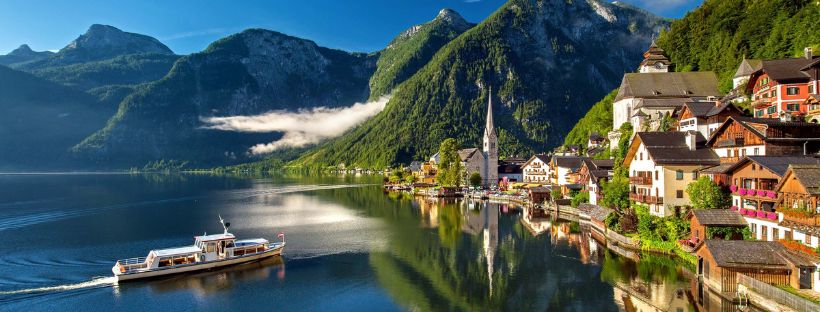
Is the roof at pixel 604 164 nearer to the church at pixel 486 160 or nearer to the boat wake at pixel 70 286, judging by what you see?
the church at pixel 486 160

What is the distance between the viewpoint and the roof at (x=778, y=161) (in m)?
37.9

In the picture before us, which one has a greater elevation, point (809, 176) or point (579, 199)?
point (809, 176)

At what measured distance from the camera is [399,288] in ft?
139

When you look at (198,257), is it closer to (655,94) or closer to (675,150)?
(675,150)

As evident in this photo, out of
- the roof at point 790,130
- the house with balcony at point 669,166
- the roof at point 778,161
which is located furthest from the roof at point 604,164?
the roof at point 778,161

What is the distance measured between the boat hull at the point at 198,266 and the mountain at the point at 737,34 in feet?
268

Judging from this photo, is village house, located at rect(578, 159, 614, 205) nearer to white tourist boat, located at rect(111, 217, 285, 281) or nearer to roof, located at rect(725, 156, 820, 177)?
roof, located at rect(725, 156, 820, 177)

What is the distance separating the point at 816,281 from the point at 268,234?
192ft

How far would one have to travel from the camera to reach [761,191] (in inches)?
1524

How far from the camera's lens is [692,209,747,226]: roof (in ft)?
136

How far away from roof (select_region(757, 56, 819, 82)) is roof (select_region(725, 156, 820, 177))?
2438 centimetres

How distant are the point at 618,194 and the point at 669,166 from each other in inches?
456

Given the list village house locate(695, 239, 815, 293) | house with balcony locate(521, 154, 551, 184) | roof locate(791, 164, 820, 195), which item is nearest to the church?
house with balcony locate(521, 154, 551, 184)

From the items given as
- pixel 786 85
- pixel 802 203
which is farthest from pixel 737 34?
pixel 802 203
